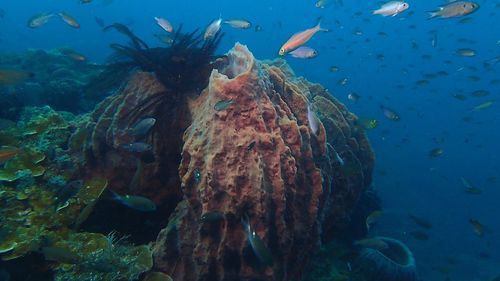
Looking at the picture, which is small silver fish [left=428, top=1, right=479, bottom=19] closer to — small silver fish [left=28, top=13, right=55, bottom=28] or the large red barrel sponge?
the large red barrel sponge

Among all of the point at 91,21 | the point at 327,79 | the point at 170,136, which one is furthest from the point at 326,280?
the point at 91,21

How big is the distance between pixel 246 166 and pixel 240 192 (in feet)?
0.98

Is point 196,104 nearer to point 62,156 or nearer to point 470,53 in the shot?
point 62,156

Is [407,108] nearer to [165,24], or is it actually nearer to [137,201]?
[165,24]

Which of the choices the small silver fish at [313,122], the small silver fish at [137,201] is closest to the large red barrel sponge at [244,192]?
the small silver fish at [313,122]

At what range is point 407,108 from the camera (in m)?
28.5

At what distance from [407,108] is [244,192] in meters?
28.0

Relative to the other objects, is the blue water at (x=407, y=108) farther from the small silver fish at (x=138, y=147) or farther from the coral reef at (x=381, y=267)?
the small silver fish at (x=138, y=147)

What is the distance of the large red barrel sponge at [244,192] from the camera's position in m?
3.88

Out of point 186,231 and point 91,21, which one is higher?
point 91,21

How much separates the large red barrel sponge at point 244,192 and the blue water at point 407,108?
28.1ft

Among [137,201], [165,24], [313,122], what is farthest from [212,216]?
[165,24]

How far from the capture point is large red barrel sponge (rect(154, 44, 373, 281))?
12.7ft

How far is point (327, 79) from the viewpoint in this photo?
209ft
